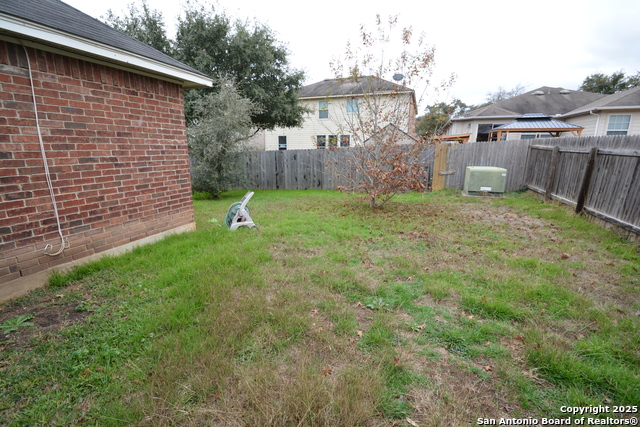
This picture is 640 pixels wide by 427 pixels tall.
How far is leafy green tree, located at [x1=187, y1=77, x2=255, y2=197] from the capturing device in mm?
9609

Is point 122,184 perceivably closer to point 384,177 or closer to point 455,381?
point 455,381

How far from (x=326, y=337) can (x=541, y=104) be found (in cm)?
2753

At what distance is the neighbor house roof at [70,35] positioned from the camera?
2.83m

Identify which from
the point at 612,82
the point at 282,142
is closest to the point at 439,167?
the point at 282,142

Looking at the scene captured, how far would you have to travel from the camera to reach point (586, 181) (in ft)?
20.1

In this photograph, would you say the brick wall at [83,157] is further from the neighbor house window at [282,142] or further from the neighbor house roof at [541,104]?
the neighbor house roof at [541,104]

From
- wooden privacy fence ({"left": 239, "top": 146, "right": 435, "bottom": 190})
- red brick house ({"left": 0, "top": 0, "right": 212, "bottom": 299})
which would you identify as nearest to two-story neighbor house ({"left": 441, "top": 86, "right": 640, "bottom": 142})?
wooden privacy fence ({"left": 239, "top": 146, "right": 435, "bottom": 190})

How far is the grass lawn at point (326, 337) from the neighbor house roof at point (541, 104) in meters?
20.4

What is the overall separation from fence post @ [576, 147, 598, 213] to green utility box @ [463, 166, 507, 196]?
310 cm

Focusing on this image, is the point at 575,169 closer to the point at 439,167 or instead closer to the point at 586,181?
the point at 586,181

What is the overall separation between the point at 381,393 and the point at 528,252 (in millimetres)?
3821

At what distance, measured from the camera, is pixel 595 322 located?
2.64 meters

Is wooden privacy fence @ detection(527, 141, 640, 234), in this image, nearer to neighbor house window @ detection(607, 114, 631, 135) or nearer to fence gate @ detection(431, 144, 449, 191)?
fence gate @ detection(431, 144, 449, 191)

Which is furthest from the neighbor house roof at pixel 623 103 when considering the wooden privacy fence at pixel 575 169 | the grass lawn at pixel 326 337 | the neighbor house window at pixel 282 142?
the neighbor house window at pixel 282 142
